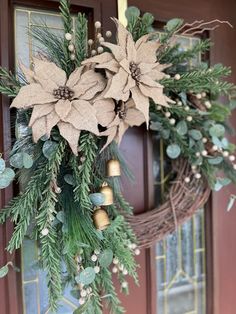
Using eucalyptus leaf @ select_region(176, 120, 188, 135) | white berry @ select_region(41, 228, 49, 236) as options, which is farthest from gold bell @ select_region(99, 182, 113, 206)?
eucalyptus leaf @ select_region(176, 120, 188, 135)

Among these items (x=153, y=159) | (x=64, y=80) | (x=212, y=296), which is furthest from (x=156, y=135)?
(x=212, y=296)

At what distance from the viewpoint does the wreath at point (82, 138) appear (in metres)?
0.58

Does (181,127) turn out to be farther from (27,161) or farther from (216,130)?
(27,161)

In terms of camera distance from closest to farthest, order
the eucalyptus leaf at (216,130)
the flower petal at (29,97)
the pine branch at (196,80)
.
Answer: the flower petal at (29,97), the pine branch at (196,80), the eucalyptus leaf at (216,130)

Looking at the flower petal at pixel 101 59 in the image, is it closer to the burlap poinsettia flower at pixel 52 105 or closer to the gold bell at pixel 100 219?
the burlap poinsettia flower at pixel 52 105

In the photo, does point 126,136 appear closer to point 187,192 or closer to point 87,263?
point 187,192

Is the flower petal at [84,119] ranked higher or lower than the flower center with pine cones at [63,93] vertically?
lower

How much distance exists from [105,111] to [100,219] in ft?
0.61

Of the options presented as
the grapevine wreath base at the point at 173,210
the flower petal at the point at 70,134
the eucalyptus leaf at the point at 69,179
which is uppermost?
the flower petal at the point at 70,134

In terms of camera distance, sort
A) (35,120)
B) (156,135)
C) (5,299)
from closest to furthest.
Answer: (35,120)
(5,299)
(156,135)

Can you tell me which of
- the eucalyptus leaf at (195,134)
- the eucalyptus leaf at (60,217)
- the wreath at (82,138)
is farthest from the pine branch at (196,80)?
the eucalyptus leaf at (60,217)

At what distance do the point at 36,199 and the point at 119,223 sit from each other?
0.49ft

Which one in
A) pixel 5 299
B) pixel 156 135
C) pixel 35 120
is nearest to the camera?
pixel 35 120

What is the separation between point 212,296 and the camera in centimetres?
91
